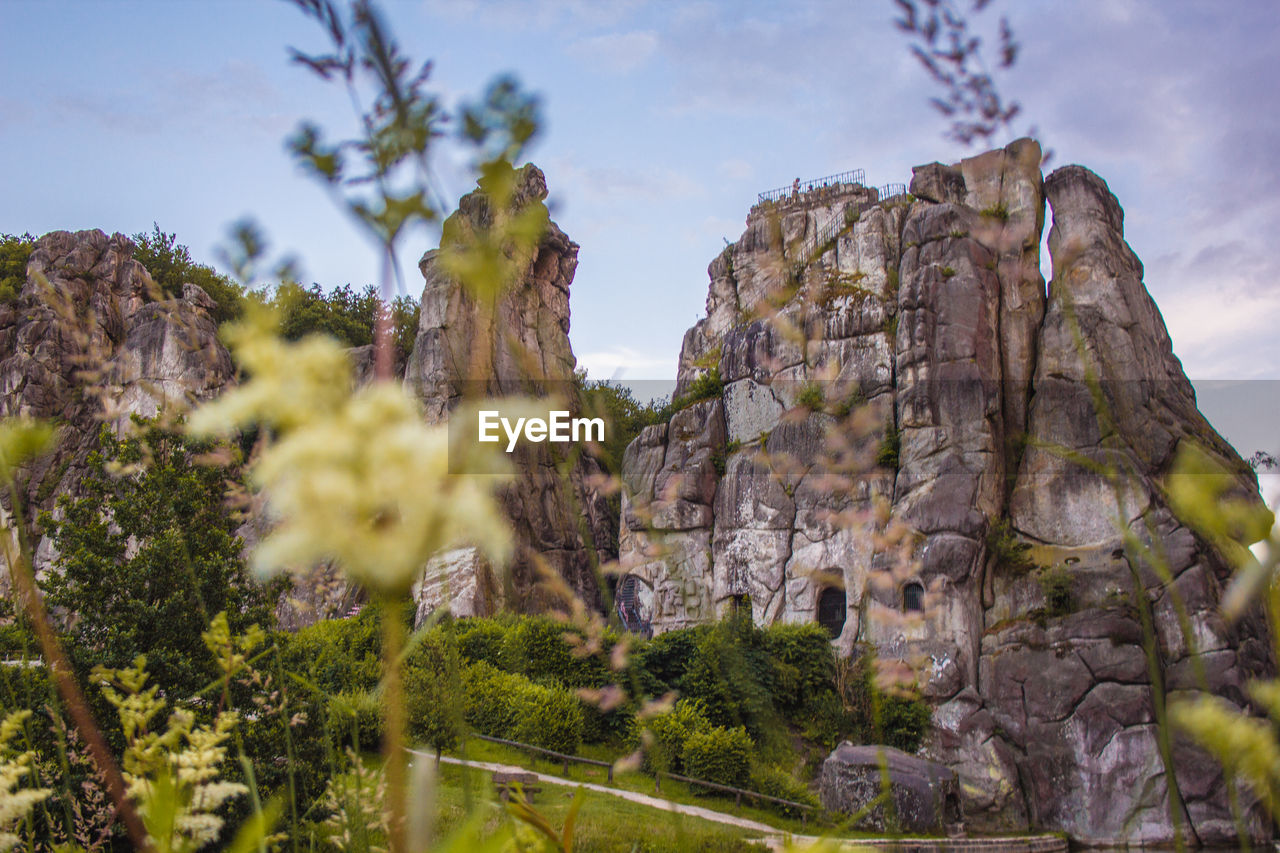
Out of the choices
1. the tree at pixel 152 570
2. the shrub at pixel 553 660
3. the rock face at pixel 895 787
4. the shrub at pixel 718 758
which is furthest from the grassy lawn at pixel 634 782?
the tree at pixel 152 570

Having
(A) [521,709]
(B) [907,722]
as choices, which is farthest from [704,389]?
(A) [521,709]

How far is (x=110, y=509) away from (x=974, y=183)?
89.0ft

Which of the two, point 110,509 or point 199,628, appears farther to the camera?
point 110,509

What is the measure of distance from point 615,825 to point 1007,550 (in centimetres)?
1517

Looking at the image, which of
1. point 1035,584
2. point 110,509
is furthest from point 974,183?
point 110,509

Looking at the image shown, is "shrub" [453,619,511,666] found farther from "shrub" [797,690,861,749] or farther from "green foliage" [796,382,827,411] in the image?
"green foliage" [796,382,827,411]

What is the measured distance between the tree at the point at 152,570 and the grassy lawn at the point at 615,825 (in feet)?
10.6

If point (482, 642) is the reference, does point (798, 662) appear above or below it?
below

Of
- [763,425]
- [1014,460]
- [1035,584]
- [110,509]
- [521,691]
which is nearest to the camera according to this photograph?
[110,509]

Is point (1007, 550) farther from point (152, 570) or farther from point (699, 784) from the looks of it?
point (152, 570)

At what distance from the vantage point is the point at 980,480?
23.1 meters

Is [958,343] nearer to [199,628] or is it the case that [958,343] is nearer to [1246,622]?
[1246,622]

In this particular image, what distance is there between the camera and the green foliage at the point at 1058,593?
20.6 m

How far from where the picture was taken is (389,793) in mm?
642
